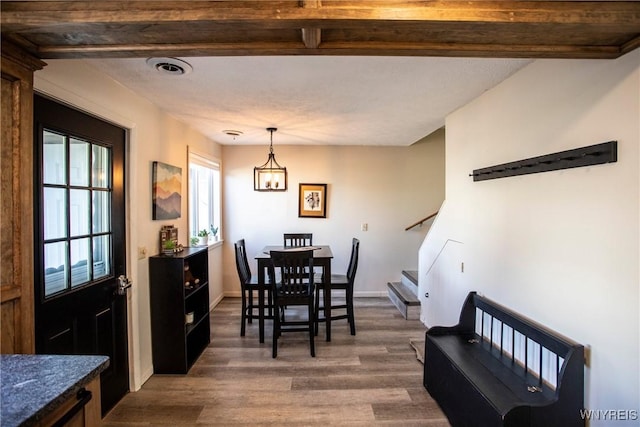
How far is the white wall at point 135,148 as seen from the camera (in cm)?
180

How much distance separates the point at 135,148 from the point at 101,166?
1.16 ft

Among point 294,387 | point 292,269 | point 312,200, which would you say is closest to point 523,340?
point 294,387

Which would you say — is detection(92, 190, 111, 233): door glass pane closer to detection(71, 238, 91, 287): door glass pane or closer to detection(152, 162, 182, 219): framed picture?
detection(71, 238, 91, 287): door glass pane

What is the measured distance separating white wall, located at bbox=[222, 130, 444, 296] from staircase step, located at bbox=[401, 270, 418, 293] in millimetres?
164

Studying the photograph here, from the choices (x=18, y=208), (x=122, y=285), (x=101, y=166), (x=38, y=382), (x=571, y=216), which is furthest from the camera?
(x=122, y=285)

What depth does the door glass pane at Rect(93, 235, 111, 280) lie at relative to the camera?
2.03 m

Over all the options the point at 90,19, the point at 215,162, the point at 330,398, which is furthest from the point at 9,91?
the point at 215,162

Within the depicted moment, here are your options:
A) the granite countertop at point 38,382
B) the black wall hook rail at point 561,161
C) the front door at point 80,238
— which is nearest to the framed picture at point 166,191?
the front door at point 80,238

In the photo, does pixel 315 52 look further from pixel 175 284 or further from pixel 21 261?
pixel 175 284

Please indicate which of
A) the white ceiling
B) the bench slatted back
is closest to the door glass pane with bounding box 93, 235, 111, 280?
the white ceiling

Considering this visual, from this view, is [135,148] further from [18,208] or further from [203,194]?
[203,194]

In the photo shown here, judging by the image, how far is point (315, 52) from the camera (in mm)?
1343

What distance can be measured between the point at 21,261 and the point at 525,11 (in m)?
2.30

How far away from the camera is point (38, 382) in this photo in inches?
37.5
